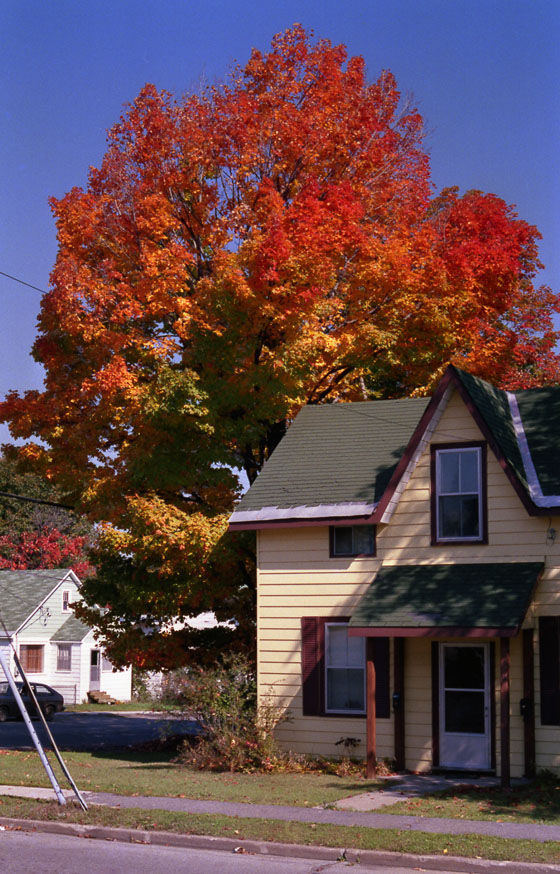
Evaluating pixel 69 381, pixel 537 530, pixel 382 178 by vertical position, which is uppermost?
pixel 382 178

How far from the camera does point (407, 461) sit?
2002 centimetres

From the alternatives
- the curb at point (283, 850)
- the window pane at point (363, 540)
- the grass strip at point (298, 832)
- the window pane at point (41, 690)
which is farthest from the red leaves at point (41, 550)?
the curb at point (283, 850)

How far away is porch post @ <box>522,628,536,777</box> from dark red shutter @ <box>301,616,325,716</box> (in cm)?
401

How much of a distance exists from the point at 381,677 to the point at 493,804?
480cm

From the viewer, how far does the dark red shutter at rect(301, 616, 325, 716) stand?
20250 mm

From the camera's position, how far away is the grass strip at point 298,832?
11328 millimetres

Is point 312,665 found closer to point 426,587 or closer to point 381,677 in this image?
point 381,677

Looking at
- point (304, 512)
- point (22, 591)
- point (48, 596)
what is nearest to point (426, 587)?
point (304, 512)

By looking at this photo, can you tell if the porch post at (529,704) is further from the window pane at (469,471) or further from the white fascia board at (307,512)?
the white fascia board at (307,512)

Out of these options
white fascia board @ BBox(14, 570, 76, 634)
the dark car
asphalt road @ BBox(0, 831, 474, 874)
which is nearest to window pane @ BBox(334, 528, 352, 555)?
asphalt road @ BBox(0, 831, 474, 874)

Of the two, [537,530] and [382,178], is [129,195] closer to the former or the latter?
[382,178]

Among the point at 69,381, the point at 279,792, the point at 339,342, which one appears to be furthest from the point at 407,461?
the point at 69,381

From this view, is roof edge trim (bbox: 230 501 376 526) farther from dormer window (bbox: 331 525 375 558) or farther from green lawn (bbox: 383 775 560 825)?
green lawn (bbox: 383 775 560 825)

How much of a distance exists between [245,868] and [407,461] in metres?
10.4
